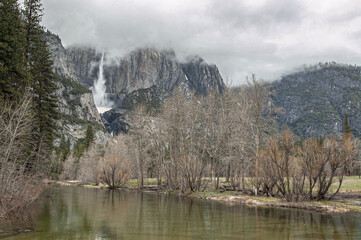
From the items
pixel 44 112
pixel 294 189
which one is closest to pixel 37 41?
pixel 44 112

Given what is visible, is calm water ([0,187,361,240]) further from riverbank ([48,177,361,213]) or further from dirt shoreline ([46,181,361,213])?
riverbank ([48,177,361,213])

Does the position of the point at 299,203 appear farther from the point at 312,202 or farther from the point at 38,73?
the point at 38,73

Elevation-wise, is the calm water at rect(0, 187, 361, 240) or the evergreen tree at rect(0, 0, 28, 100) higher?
the evergreen tree at rect(0, 0, 28, 100)

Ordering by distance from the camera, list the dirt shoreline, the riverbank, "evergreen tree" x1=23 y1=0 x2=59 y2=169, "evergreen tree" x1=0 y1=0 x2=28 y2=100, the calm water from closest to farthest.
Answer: the calm water < "evergreen tree" x1=0 y1=0 x2=28 y2=100 < the dirt shoreline < the riverbank < "evergreen tree" x1=23 y1=0 x2=59 y2=169

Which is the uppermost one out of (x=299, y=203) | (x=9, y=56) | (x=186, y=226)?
(x=9, y=56)

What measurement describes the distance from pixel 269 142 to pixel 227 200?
371 inches

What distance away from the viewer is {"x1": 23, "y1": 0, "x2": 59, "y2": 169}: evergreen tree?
34062mm

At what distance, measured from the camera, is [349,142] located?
28938 mm

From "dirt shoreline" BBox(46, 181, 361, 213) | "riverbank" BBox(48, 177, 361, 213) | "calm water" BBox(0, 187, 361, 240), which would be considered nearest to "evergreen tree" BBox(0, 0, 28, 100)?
"calm water" BBox(0, 187, 361, 240)

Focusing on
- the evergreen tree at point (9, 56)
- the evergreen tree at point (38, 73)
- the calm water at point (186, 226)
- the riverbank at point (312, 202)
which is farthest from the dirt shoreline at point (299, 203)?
the evergreen tree at point (9, 56)

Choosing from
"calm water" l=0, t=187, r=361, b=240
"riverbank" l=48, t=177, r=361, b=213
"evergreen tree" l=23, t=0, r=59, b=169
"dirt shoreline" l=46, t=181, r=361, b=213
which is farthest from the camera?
"evergreen tree" l=23, t=0, r=59, b=169

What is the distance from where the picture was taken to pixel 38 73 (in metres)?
36.2

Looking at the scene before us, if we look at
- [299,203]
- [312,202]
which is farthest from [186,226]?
[312,202]

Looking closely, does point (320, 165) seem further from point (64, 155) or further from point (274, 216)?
point (64, 155)
